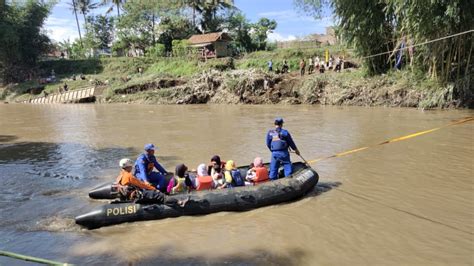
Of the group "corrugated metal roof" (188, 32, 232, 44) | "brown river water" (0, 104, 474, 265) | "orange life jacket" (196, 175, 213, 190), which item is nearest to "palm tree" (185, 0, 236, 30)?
"corrugated metal roof" (188, 32, 232, 44)

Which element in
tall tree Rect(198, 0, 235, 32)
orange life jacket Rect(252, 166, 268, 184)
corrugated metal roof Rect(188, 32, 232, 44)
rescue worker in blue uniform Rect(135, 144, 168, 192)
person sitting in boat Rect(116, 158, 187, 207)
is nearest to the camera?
person sitting in boat Rect(116, 158, 187, 207)

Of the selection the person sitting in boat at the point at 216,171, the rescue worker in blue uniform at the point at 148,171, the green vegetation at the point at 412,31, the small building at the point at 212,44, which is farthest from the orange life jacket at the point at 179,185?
the small building at the point at 212,44

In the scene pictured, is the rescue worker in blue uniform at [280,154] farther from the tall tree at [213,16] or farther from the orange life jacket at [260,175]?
the tall tree at [213,16]

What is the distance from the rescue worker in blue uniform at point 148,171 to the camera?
27.9 ft

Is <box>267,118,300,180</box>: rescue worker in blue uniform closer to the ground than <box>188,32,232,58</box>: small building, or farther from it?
closer to the ground

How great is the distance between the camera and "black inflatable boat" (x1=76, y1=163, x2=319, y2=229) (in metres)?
7.51

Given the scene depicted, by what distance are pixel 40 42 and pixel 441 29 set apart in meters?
41.8

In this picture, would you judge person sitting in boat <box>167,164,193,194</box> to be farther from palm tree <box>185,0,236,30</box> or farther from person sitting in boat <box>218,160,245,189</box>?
palm tree <box>185,0,236,30</box>

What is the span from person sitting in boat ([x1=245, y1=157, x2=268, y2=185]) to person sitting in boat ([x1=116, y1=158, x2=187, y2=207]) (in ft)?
5.26

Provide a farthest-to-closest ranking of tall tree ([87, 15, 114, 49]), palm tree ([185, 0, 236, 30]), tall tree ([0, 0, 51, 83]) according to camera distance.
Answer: tall tree ([87, 15, 114, 49])
palm tree ([185, 0, 236, 30])
tall tree ([0, 0, 51, 83])

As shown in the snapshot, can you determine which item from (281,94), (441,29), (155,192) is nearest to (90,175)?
(155,192)

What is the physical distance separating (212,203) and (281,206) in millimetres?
1304

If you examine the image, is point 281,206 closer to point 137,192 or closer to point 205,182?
point 205,182

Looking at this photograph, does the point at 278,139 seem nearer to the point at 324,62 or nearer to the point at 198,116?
→ the point at 198,116
